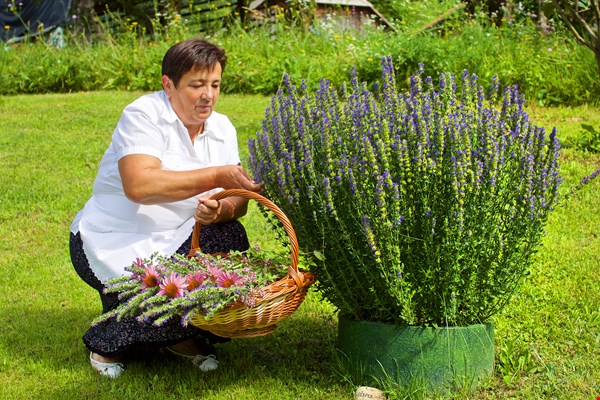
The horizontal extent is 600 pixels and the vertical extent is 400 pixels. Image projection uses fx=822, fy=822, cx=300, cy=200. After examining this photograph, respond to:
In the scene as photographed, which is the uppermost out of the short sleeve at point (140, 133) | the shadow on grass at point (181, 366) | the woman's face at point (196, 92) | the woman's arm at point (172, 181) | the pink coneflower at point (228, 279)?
the woman's face at point (196, 92)

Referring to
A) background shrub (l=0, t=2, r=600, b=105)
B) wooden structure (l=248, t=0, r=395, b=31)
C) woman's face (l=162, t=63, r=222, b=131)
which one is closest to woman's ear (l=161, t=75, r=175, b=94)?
woman's face (l=162, t=63, r=222, b=131)

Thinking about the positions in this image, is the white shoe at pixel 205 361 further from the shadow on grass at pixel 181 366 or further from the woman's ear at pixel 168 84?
the woman's ear at pixel 168 84

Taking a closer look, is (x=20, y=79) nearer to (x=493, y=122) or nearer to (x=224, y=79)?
(x=224, y=79)

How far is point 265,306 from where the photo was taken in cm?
295

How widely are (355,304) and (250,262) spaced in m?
0.46

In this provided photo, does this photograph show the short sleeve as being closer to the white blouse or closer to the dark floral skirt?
the white blouse

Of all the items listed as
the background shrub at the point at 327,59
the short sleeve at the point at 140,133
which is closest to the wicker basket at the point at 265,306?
the short sleeve at the point at 140,133

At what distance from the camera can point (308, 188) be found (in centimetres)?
296

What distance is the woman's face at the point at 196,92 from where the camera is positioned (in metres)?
3.42


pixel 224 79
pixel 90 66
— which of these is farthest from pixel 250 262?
pixel 90 66

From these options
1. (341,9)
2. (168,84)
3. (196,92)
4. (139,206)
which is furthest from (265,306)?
(341,9)

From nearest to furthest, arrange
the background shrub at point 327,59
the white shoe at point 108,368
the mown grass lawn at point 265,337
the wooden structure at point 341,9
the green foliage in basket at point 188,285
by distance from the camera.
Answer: the green foliage in basket at point 188,285 < the mown grass lawn at point 265,337 < the white shoe at point 108,368 < the background shrub at point 327,59 < the wooden structure at point 341,9

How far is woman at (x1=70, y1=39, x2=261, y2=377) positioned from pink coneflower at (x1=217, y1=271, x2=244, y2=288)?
1.45ft

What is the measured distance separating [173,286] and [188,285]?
0.06 m
